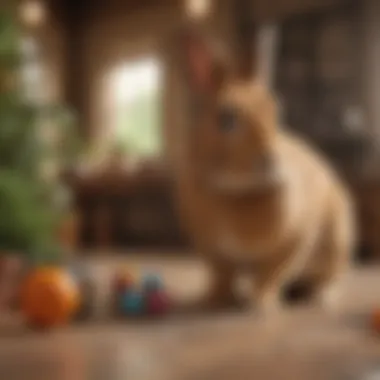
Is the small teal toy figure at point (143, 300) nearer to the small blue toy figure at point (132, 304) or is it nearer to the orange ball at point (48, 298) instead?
the small blue toy figure at point (132, 304)

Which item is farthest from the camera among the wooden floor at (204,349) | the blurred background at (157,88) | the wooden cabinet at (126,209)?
the wooden cabinet at (126,209)

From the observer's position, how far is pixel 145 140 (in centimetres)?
321

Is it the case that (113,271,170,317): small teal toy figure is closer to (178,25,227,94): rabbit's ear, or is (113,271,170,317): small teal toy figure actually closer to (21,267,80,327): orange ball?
(21,267,80,327): orange ball

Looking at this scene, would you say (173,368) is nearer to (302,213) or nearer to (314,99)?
(302,213)

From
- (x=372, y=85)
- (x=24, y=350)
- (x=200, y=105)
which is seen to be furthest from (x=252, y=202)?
(x=372, y=85)

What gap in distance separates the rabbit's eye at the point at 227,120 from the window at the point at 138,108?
1.66 meters

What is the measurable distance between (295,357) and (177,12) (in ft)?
7.31

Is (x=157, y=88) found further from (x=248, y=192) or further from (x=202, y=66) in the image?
(x=248, y=192)

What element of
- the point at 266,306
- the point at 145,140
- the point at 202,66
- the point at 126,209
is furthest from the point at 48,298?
the point at 145,140

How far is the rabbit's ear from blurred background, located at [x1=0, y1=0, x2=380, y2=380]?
104 mm

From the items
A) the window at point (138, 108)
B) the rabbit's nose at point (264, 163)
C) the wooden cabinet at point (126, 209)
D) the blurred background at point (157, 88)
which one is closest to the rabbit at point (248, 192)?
the rabbit's nose at point (264, 163)

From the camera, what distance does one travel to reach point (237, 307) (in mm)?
1479

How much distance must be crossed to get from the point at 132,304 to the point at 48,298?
16 centimetres

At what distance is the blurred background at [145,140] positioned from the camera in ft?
3.89
